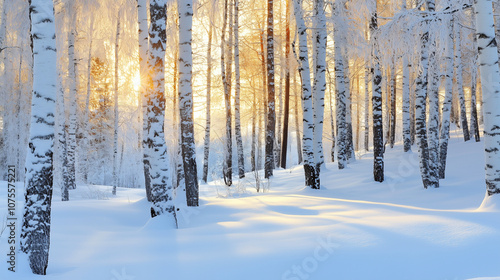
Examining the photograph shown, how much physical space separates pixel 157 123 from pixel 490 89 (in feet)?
17.1

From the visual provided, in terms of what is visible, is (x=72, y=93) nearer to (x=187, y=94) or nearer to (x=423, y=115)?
(x=187, y=94)

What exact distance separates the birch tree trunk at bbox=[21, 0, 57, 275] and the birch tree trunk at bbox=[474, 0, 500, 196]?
19.7ft

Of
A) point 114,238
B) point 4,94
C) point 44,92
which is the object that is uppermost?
point 4,94

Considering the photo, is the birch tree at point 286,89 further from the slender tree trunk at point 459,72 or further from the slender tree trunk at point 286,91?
the slender tree trunk at point 459,72

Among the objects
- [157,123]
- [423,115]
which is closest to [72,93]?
[157,123]

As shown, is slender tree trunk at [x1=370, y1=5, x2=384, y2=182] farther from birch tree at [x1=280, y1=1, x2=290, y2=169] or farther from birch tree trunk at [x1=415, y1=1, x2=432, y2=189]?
birch tree at [x1=280, y1=1, x2=290, y2=169]

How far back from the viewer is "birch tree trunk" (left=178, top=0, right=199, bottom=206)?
6.60 meters

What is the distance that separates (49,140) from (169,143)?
1365cm

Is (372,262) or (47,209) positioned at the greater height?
(47,209)

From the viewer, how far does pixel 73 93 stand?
481 inches

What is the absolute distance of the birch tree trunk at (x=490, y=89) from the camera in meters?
5.35

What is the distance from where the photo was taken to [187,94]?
6641 millimetres

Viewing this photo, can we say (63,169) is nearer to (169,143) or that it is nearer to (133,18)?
(133,18)

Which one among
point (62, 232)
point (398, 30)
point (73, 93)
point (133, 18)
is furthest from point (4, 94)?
point (398, 30)
